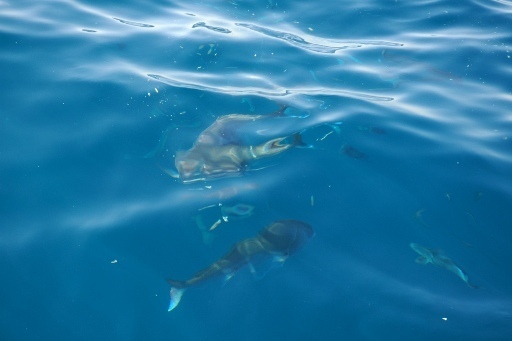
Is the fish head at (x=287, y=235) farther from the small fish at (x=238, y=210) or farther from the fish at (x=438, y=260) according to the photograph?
the fish at (x=438, y=260)

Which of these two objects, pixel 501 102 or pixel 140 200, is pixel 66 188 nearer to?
pixel 140 200

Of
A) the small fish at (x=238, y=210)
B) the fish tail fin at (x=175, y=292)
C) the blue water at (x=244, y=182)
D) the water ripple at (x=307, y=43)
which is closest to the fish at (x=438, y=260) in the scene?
the blue water at (x=244, y=182)

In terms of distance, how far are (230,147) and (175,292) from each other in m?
1.32

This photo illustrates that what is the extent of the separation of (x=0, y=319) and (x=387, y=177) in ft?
8.96

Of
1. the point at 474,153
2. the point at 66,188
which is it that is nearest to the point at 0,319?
the point at 66,188

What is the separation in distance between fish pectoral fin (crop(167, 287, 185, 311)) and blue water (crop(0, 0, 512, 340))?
0.16 feet

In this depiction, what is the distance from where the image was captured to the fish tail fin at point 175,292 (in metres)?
2.46

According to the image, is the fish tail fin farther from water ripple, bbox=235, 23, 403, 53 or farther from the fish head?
water ripple, bbox=235, 23, 403, 53

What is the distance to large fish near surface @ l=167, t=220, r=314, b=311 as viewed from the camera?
256 centimetres

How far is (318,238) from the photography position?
2.89 m

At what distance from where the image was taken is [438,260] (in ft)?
9.25

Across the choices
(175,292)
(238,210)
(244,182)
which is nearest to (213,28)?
(244,182)

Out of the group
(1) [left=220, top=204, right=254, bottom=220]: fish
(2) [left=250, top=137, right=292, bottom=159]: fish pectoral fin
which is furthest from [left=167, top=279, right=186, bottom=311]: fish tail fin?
(2) [left=250, top=137, right=292, bottom=159]: fish pectoral fin

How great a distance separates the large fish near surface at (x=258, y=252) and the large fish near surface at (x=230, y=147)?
628 mm
